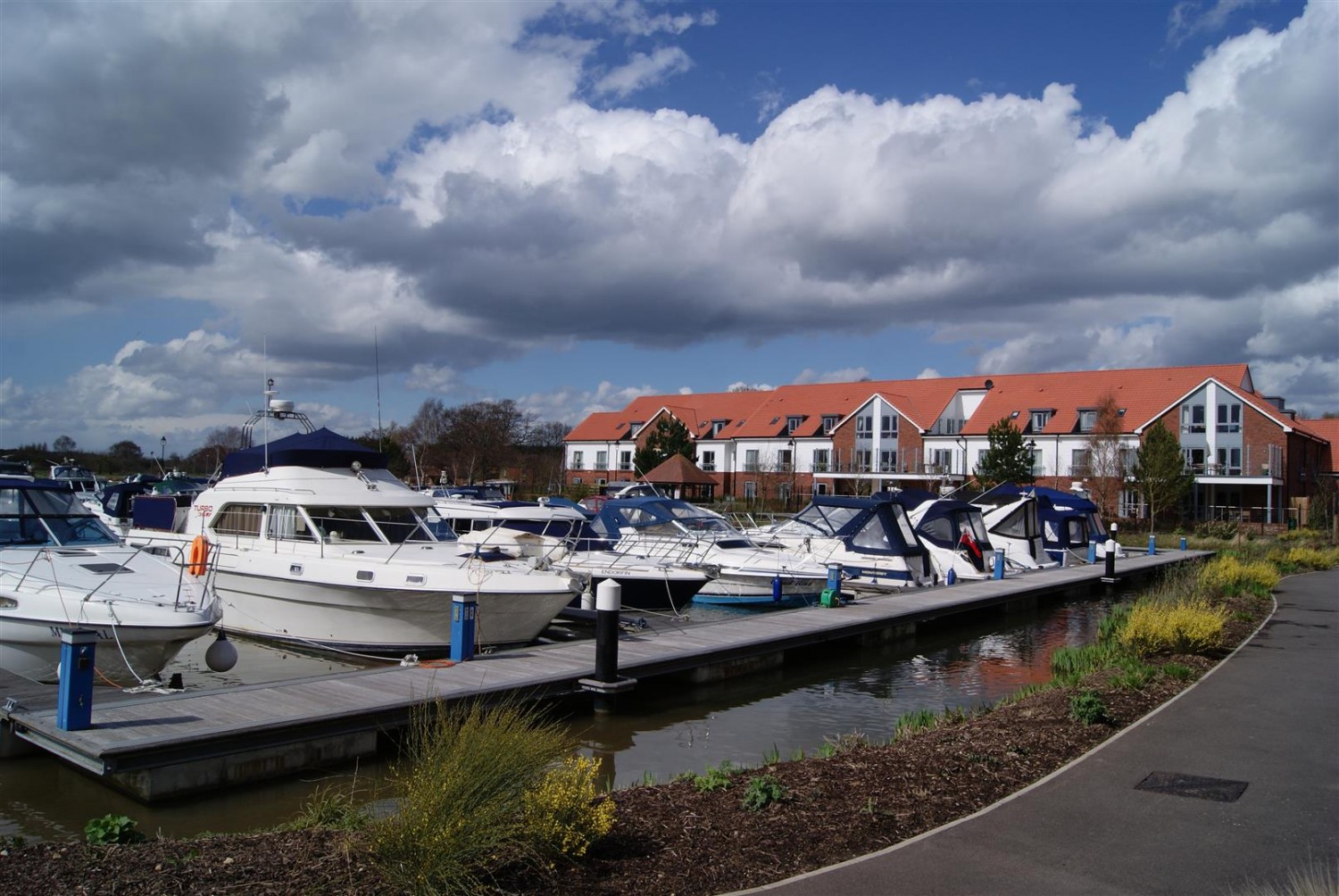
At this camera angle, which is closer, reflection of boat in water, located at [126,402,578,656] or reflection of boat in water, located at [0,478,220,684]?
reflection of boat in water, located at [0,478,220,684]

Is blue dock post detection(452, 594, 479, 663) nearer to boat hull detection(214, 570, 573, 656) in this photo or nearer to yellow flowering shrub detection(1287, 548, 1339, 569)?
boat hull detection(214, 570, 573, 656)

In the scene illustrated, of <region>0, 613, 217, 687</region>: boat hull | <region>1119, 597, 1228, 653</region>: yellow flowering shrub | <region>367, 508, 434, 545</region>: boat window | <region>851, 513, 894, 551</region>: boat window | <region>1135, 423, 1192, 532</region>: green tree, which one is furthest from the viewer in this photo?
<region>1135, 423, 1192, 532</region>: green tree

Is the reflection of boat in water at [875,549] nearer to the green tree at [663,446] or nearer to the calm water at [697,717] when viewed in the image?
the calm water at [697,717]

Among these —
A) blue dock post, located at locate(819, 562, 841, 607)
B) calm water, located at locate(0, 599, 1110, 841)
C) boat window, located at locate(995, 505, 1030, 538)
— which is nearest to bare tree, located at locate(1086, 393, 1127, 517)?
boat window, located at locate(995, 505, 1030, 538)

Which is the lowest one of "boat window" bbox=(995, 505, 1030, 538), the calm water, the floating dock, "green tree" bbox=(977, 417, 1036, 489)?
the calm water

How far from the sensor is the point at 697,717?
13320 millimetres

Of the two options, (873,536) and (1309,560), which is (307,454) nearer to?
(873,536)

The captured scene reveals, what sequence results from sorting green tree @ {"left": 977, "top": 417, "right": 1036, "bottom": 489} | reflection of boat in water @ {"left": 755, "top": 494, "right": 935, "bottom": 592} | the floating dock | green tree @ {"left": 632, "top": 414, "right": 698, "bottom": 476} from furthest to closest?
green tree @ {"left": 632, "top": 414, "right": 698, "bottom": 476} → green tree @ {"left": 977, "top": 417, "right": 1036, "bottom": 489} → reflection of boat in water @ {"left": 755, "top": 494, "right": 935, "bottom": 592} → the floating dock

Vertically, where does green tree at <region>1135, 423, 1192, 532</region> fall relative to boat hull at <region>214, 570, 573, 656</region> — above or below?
above

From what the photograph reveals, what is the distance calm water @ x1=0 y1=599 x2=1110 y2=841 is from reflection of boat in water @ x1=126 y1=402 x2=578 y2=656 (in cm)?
81

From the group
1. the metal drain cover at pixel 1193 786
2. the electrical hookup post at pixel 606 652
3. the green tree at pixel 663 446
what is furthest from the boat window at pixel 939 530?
the green tree at pixel 663 446

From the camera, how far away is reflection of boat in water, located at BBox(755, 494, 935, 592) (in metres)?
24.7

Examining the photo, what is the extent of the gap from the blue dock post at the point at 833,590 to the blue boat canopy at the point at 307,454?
365 inches

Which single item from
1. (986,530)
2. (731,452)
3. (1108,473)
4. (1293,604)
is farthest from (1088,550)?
(731,452)
